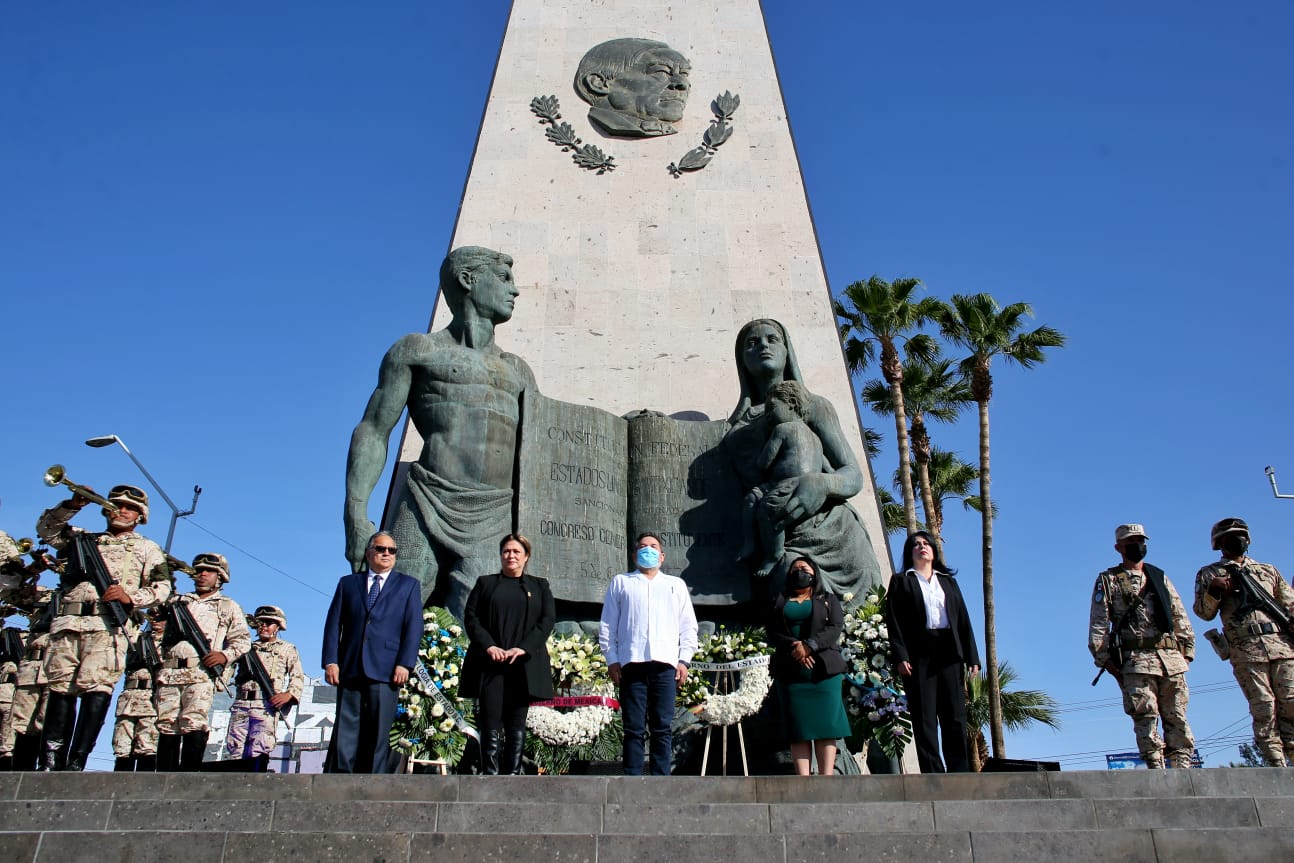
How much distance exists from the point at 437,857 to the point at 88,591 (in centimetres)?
332

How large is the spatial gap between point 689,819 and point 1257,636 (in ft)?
13.6

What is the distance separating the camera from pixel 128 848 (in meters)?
4.00

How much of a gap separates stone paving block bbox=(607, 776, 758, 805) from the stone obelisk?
17.5 feet

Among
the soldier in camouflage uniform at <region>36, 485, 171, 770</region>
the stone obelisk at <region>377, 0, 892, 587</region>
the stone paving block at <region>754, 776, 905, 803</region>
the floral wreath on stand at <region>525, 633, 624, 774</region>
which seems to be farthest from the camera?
the stone obelisk at <region>377, 0, 892, 587</region>

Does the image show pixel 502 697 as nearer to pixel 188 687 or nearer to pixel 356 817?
pixel 356 817

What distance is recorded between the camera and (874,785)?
5.00 metres

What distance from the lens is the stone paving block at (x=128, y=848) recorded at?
13.0 ft

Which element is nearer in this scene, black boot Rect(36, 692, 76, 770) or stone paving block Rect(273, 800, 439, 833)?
stone paving block Rect(273, 800, 439, 833)

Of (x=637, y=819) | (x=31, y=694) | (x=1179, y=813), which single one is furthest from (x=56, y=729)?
(x=1179, y=813)

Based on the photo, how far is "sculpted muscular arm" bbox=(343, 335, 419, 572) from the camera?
795 cm

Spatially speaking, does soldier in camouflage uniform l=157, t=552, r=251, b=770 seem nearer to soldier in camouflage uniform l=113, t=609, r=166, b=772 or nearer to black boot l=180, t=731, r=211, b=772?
black boot l=180, t=731, r=211, b=772

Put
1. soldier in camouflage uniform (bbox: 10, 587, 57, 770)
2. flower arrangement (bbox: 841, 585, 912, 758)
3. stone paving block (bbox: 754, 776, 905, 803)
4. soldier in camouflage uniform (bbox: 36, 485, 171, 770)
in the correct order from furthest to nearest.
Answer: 1. flower arrangement (bbox: 841, 585, 912, 758)
2. soldier in camouflage uniform (bbox: 10, 587, 57, 770)
3. soldier in camouflage uniform (bbox: 36, 485, 171, 770)
4. stone paving block (bbox: 754, 776, 905, 803)

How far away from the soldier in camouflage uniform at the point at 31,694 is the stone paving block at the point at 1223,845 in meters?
5.50

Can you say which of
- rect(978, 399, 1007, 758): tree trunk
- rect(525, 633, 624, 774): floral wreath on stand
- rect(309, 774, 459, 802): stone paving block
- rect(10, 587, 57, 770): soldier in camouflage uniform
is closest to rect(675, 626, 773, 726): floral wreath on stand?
rect(525, 633, 624, 774): floral wreath on stand
